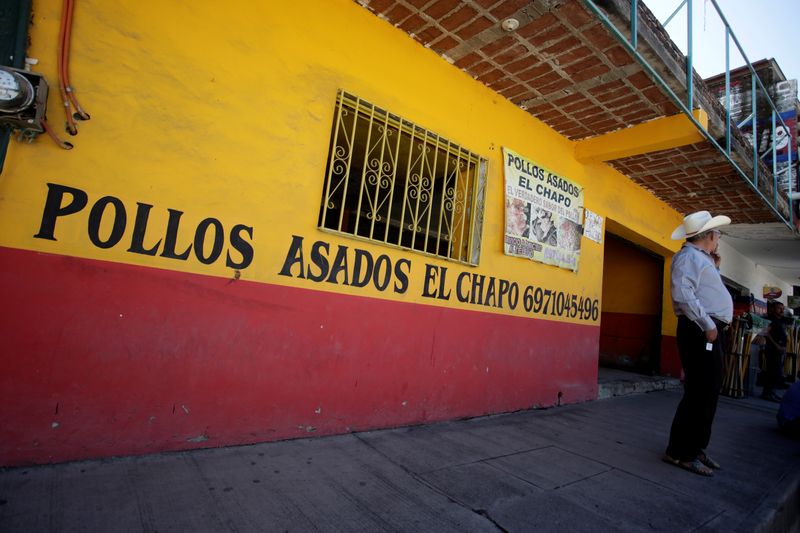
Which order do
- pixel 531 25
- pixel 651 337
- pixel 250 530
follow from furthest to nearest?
pixel 651 337 → pixel 531 25 → pixel 250 530

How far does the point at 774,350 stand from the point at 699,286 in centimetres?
630

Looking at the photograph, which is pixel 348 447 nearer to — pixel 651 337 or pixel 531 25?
pixel 531 25

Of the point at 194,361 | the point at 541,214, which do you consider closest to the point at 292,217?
the point at 194,361

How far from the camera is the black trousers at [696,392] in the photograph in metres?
2.99

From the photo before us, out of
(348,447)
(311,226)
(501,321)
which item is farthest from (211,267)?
(501,321)

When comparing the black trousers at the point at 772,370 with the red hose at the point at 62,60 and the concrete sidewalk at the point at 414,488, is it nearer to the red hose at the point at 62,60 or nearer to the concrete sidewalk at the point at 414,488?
the concrete sidewalk at the point at 414,488

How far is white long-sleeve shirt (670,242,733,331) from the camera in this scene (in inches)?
122

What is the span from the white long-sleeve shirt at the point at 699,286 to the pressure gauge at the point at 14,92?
4.16 metres

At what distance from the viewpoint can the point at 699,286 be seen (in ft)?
10.5

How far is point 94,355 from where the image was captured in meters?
2.24

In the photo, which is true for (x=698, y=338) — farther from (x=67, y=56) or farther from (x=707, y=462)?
(x=67, y=56)

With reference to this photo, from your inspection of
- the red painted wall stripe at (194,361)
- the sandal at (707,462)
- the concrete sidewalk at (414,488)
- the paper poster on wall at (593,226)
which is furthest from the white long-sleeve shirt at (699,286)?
the paper poster on wall at (593,226)

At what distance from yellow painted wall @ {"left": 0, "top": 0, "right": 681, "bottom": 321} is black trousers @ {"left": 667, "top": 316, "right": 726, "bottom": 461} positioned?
1.94 m

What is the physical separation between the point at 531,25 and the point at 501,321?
277cm
